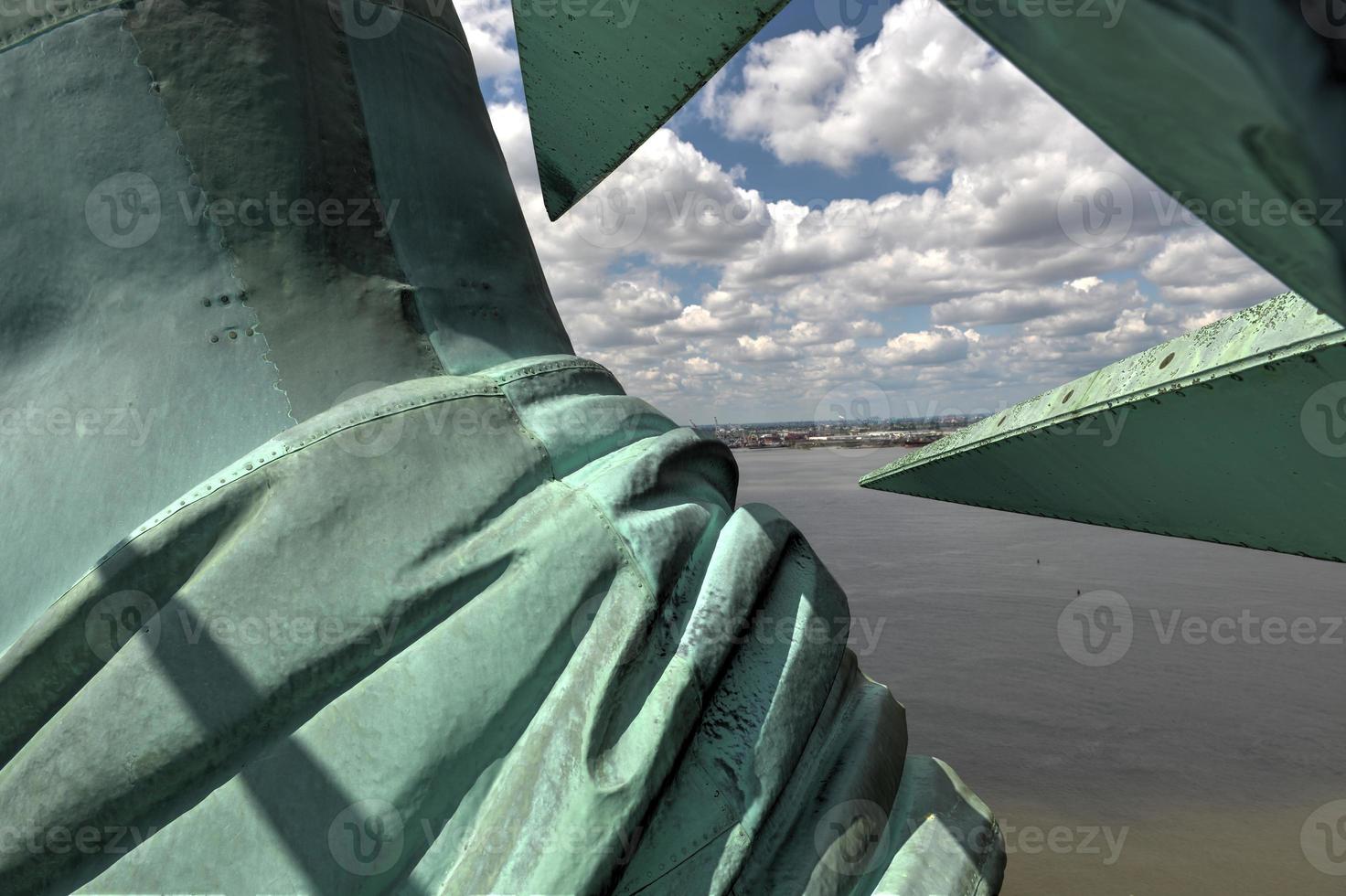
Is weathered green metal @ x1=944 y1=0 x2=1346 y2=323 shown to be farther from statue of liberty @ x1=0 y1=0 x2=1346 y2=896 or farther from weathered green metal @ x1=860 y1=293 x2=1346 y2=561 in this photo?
weathered green metal @ x1=860 y1=293 x2=1346 y2=561

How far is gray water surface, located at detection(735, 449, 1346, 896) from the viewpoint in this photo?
24.9 ft

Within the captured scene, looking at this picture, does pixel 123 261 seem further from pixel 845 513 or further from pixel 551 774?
pixel 845 513

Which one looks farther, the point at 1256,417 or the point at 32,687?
the point at 1256,417

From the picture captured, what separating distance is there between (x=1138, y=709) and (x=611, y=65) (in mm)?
10971

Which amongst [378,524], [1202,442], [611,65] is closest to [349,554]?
[378,524]

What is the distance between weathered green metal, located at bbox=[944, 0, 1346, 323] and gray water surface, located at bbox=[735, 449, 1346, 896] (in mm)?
8160

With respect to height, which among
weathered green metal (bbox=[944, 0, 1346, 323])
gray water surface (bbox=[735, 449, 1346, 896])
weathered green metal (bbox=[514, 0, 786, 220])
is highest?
weathered green metal (bbox=[514, 0, 786, 220])

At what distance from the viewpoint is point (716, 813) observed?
2.21 meters

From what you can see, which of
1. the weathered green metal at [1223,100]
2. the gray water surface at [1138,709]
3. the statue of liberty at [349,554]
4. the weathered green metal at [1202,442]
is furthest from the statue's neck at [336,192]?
the gray water surface at [1138,709]

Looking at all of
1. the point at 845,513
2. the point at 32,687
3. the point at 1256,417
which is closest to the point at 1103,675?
the point at 1256,417

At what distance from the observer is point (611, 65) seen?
4047 mm

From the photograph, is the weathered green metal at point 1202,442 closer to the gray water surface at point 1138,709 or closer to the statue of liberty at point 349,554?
the statue of liberty at point 349,554

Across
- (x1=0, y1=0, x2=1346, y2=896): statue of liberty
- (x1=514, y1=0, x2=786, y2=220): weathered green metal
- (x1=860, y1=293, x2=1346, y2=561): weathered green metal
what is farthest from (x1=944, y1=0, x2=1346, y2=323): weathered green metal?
(x1=514, y1=0, x2=786, y2=220): weathered green metal

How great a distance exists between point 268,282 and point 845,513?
32928mm
